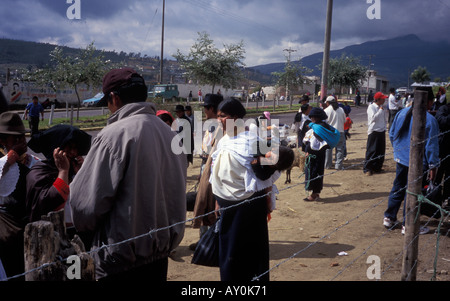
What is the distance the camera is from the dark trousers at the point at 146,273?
2.10 meters

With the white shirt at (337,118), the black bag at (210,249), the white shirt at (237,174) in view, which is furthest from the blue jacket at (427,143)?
the white shirt at (337,118)

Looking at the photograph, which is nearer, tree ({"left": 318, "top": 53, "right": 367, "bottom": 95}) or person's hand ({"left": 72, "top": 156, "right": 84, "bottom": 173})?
person's hand ({"left": 72, "top": 156, "right": 84, "bottom": 173})

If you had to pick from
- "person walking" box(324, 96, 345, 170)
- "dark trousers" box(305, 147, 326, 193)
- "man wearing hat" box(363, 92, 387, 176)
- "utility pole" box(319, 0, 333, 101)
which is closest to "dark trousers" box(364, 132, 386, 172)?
"man wearing hat" box(363, 92, 387, 176)

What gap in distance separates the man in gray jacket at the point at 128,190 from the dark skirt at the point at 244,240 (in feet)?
2.98

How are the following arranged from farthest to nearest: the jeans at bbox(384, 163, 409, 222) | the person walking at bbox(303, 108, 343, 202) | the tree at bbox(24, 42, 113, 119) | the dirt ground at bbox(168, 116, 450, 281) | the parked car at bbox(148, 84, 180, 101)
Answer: the parked car at bbox(148, 84, 180, 101) < the tree at bbox(24, 42, 113, 119) < the person walking at bbox(303, 108, 343, 202) < the jeans at bbox(384, 163, 409, 222) < the dirt ground at bbox(168, 116, 450, 281)

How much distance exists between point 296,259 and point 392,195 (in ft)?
5.35

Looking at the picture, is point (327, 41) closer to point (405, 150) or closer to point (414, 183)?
point (405, 150)

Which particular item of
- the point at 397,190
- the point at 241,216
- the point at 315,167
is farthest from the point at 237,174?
the point at 315,167

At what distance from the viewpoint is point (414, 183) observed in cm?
339

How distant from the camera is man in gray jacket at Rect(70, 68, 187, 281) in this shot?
199 centimetres

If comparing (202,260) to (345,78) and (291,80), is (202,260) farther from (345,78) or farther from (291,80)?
(345,78)

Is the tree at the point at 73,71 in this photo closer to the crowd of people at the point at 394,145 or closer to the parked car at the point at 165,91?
the crowd of people at the point at 394,145

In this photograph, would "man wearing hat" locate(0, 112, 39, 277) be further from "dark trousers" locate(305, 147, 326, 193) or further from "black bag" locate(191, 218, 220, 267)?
"dark trousers" locate(305, 147, 326, 193)

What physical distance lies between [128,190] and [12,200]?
108cm
